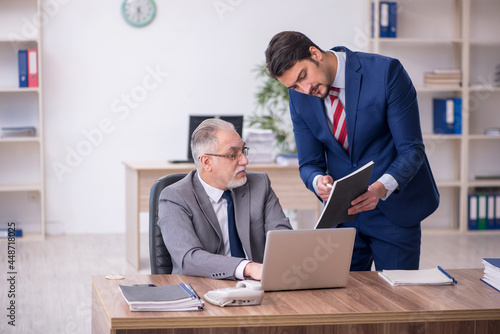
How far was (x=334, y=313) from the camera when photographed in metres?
1.72

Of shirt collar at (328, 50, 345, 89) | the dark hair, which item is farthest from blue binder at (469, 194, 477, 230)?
the dark hair

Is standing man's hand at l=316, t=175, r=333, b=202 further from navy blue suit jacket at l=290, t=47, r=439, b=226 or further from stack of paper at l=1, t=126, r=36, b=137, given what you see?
stack of paper at l=1, t=126, r=36, b=137

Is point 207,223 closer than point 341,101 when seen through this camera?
Yes

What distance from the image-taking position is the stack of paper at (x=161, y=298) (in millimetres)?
1712

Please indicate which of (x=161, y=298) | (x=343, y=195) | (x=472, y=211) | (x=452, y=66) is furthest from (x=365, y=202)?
(x=452, y=66)

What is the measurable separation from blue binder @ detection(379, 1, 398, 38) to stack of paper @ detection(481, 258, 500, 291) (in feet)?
14.6

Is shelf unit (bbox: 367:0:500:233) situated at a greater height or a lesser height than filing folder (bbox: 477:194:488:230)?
greater

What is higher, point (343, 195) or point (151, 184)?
point (343, 195)

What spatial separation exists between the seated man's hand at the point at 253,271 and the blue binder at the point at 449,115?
15.6 ft

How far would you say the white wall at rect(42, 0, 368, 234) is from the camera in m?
6.10

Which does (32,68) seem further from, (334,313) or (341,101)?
(334,313)

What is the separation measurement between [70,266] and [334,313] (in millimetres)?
3612

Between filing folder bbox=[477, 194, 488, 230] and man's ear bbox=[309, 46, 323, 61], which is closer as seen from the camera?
man's ear bbox=[309, 46, 323, 61]

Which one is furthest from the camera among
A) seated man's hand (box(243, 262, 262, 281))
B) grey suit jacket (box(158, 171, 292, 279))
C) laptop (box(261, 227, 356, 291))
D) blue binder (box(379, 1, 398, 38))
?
blue binder (box(379, 1, 398, 38))
